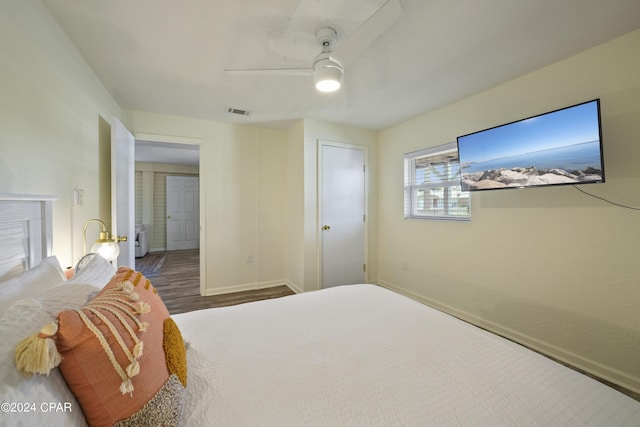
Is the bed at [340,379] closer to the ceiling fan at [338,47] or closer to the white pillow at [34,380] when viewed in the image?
the white pillow at [34,380]

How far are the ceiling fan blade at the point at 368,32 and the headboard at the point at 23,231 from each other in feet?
6.05

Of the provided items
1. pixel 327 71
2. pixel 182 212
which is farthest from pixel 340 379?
pixel 182 212

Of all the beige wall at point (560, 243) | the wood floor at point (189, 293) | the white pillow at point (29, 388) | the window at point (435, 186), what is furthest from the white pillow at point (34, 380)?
the window at point (435, 186)

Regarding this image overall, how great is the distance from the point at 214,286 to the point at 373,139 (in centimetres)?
309

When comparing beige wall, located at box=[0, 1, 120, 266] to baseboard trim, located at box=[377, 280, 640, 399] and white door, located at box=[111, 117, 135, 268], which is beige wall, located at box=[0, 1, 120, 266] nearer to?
white door, located at box=[111, 117, 135, 268]

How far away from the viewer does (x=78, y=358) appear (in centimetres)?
59

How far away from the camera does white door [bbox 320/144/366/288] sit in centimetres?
340

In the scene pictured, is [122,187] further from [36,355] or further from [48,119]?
[36,355]

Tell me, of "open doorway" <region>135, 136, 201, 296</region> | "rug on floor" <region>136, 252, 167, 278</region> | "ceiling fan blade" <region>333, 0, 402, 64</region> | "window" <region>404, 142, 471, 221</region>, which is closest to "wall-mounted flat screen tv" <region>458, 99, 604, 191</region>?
"window" <region>404, 142, 471, 221</region>

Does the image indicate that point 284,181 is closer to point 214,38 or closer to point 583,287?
point 214,38

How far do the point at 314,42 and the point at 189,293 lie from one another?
3328 mm

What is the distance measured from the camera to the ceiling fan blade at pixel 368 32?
134 centimetres

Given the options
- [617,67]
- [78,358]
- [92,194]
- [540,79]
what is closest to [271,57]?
[92,194]

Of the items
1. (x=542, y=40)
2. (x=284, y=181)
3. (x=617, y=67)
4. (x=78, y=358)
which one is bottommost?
(x=78, y=358)
